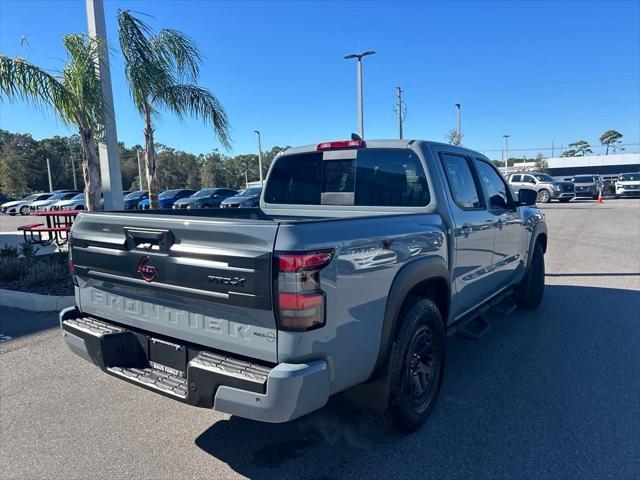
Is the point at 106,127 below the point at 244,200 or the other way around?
the other way around

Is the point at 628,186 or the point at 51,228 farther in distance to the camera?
the point at 628,186

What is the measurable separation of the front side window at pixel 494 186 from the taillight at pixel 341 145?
126 cm

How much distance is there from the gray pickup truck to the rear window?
0.01m

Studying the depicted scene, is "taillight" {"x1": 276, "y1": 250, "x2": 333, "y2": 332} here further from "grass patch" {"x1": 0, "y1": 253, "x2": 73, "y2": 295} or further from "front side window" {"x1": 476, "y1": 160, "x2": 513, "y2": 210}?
"grass patch" {"x1": 0, "y1": 253, "x2": 73, "y2": 295}

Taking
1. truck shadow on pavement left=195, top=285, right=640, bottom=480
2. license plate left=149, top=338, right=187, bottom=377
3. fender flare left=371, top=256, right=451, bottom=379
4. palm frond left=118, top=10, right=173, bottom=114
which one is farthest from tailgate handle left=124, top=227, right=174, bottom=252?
palm frond left=118, top=10, right=173, bottom=114

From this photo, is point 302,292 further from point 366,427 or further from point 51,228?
point 51,228

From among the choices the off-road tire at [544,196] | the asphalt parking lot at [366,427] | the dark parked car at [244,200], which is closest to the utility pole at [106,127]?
the asphalt parking lot at [366,427]

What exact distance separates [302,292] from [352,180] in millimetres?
1945

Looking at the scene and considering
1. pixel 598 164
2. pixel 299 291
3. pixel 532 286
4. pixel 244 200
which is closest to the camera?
pixel 299 291

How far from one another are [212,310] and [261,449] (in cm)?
112

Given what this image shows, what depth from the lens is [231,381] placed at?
224 cm

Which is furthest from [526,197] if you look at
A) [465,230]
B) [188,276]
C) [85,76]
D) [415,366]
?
[85,76]

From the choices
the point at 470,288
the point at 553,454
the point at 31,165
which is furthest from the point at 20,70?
the point at 31,165

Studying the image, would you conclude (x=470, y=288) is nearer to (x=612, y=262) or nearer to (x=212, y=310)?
(x=212, y=310)
